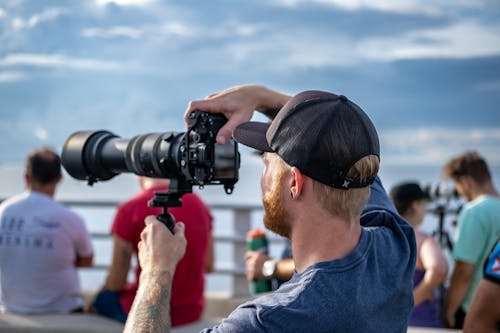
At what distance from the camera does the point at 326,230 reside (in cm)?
187

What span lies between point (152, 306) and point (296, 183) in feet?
1.94

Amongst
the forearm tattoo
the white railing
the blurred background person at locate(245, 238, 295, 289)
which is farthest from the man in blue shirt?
the white railing

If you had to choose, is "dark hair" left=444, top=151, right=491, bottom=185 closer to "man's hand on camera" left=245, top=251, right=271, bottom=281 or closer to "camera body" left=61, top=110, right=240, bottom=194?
"man's hand on camera" left=245, top=251, right=271, bottom=281

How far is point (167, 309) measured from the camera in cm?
215

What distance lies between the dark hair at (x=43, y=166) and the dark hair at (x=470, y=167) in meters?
2.65

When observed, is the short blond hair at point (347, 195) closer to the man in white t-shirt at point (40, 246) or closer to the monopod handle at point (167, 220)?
the monopod handle at point (167, 220)

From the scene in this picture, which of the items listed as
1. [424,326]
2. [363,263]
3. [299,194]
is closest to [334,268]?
[363,263]

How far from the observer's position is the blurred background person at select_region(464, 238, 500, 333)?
8.60 ft

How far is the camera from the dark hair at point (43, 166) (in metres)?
4.79

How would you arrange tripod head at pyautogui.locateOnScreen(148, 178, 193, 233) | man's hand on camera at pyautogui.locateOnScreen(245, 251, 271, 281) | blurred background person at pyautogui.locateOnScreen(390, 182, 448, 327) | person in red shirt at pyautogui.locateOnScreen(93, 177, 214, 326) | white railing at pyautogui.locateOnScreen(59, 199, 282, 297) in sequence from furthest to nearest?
1. white railing at pyautogui.locateOnScreen(59, 199, 282, 297)
2. blurred background person at pyautogui.locateOnScreen(390, 182, 448, 327)
3. person in red shirt at pyautogui.locateOnScreen(93, 177, 214, 326)
4. man's hand on camera at pyautogui.locateOnScreen(245, 251, 271, 281)
5. tripod head at pyautogui.locateOnScreen(148, 178, 193, 233)

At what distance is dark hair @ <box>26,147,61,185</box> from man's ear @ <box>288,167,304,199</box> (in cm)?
322

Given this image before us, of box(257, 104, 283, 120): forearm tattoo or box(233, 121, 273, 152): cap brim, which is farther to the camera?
box(257, 104, 283, 120): forearm tattoo

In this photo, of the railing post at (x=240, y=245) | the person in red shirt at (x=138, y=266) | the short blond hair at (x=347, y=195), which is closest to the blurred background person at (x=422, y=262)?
the person in red shirt at (x=138, y=266)

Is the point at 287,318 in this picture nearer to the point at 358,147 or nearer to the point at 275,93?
the point at 358,147
